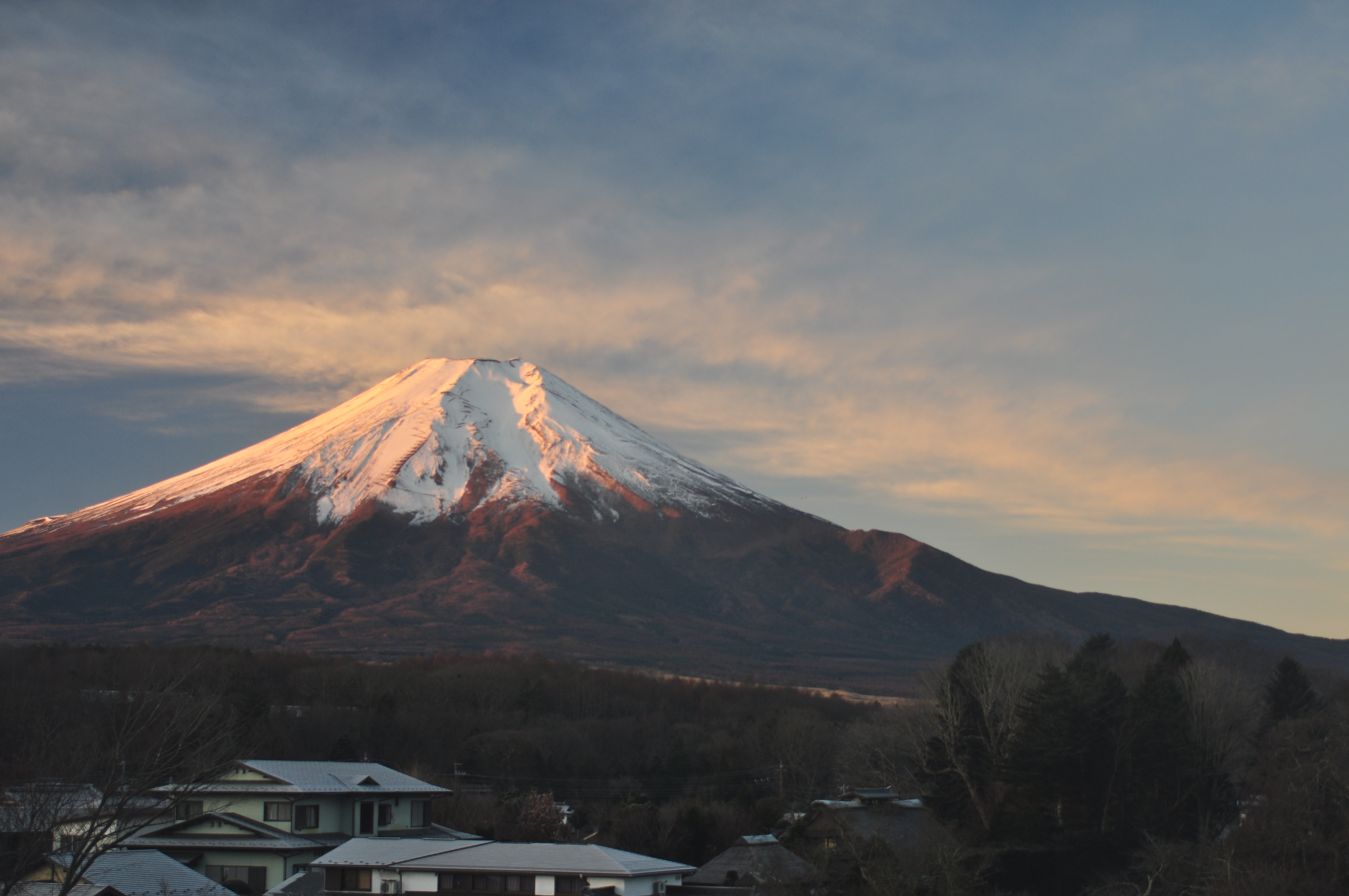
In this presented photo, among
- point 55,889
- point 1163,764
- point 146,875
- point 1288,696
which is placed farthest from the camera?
point 1288,696

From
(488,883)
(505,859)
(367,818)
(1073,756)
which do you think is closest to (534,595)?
(367,818)

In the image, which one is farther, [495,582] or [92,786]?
[495,582]

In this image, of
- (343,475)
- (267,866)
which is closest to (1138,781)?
(267,866)

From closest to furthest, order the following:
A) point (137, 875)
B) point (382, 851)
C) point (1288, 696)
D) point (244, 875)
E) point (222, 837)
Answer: point (137, 875) < point (382, 851) < point (244, 875) < point (222, 837) < point (1288, 696)

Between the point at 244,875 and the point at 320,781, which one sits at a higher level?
the point at 320,781

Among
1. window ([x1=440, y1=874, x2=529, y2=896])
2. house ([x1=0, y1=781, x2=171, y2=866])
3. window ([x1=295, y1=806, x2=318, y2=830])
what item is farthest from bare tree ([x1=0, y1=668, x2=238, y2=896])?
window ([x1=440, y1=874, x2=529, y2=896])

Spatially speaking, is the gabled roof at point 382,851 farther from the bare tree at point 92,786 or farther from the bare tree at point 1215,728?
the bare tree at point 1215,728

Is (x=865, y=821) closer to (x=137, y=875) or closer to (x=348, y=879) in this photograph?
(x=348, y=879)
